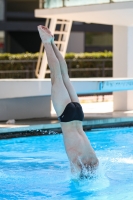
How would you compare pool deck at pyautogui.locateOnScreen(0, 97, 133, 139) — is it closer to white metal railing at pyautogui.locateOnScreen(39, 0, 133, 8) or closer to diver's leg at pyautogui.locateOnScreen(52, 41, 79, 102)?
white metal railing at pyautogui.locateOnScreen(39, 0, 133, 8)

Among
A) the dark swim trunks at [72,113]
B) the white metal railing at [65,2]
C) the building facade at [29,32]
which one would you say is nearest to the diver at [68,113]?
the dark swim trunks at [72,113]

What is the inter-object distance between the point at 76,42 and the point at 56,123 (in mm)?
20525

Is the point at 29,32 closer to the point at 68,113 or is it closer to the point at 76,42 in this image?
the point at 76,42

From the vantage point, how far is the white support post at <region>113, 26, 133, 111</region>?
53.6 feet

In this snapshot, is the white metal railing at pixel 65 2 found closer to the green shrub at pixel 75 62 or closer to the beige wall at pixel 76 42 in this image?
the green shrub at pixel 75 62

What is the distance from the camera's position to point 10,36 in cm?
3170

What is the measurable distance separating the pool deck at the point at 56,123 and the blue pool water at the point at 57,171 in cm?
19

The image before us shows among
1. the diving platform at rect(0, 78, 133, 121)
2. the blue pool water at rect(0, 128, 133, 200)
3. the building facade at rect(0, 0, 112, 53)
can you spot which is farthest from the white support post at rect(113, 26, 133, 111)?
the building facade at rect(0, 0, 112, 53)

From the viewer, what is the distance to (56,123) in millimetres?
12969

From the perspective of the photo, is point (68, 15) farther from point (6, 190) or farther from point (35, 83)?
point (6, 190)

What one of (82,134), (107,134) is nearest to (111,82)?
(107,134)

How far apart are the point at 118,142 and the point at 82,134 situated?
4509mm

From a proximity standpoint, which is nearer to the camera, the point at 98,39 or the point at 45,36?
the point at 45,36

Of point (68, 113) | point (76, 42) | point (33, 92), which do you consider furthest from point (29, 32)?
point (68, 113)
